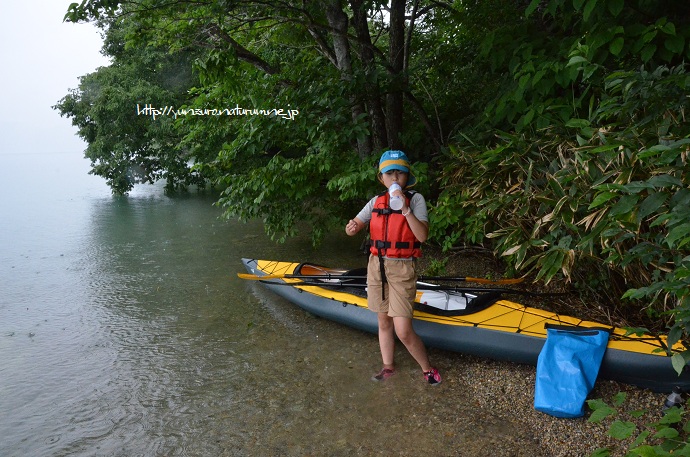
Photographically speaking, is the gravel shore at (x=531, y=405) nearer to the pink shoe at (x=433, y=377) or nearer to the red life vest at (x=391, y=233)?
the pink shoe at (x=433, y=377)

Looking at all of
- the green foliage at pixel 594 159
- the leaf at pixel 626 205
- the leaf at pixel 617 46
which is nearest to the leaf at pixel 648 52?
the green foliage at pixel 594 159

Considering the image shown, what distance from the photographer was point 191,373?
3.71 meters

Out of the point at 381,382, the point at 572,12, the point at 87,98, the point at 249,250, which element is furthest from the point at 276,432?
the point at 87,98

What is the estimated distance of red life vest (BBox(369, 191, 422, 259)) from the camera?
124 inches

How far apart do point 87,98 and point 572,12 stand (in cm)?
1424

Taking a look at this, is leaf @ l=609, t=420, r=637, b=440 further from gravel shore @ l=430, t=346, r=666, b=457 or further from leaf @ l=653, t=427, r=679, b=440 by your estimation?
gravel shore @ l=430, t=346, r=666, b=457

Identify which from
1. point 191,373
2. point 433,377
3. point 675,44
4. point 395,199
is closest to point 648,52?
point 675,44

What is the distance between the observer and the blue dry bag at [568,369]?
8.86ft

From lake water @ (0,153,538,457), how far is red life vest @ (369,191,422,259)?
2.95ft

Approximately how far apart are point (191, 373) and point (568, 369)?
261cm

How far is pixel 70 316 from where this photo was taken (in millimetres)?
5148

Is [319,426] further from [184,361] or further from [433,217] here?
[433,217]

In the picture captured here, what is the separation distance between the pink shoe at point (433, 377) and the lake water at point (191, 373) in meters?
0.06

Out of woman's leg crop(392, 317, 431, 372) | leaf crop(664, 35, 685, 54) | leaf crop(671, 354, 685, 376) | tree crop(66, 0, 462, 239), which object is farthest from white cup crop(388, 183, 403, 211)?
tree crop(66, 0, 462, 239)
